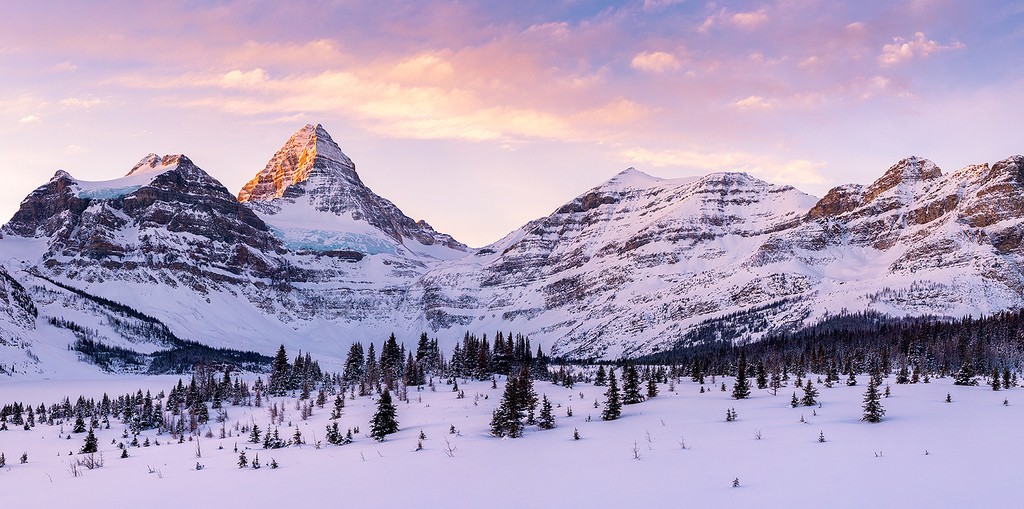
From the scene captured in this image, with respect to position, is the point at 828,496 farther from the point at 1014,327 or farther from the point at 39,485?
the point at 1014,327

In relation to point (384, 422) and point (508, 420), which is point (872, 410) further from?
point (384, 422)

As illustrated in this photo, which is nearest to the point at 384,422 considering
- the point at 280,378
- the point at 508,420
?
the point at 508,420

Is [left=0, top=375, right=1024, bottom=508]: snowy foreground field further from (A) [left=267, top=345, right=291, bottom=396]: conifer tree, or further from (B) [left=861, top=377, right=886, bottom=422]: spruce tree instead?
(A) [left=267, top=345, right=291, bottom=396]: conifer tree

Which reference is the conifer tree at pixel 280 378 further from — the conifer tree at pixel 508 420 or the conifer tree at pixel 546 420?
the conifer tree at pixel 508 420

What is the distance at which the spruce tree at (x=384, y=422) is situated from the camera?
3947 centimetres

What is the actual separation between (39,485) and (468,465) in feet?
58.2

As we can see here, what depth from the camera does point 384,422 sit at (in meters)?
40.1

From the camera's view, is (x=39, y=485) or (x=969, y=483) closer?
(x=969, y=483)

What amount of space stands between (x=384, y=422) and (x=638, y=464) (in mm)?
16701

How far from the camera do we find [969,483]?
21.6 m

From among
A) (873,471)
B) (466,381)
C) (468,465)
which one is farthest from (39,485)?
(466,381)

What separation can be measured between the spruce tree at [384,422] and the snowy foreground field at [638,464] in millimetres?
921

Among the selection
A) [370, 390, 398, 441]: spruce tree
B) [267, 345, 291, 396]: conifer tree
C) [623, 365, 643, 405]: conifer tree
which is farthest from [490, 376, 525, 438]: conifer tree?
[267, 345, 291, 396]: conifer tree

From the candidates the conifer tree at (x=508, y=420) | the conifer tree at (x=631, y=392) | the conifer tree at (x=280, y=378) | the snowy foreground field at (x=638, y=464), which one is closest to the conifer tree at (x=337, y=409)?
the snowy foreground field at (x=638, y=464)
